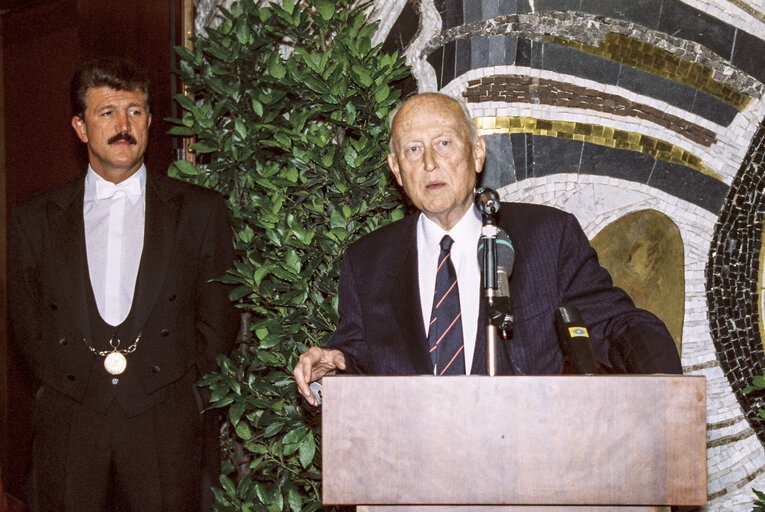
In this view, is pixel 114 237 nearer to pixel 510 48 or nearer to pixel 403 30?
pixel 403 30

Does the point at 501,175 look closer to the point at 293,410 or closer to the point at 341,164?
the point at 341,164

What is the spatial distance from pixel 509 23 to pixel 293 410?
1.63 metres

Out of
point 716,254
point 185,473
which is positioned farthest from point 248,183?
point 716,254

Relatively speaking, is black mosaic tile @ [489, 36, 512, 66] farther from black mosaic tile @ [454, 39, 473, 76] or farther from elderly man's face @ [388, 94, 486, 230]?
elderly man's face @ [388, 94, 486, 230]

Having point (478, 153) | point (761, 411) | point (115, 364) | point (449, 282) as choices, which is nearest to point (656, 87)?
point (478, 153)

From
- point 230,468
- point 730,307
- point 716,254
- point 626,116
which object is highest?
point 626,116

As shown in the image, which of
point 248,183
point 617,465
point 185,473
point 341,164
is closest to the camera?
point 617,465

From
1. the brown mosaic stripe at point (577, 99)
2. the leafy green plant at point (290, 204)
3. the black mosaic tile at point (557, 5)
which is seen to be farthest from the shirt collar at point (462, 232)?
the black mosaic tile at point (557, 5)

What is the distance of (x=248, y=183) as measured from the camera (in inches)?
127

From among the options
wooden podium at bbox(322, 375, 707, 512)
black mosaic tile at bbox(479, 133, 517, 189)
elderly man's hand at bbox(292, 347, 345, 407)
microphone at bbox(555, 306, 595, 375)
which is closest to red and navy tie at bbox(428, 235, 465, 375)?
elderly man's hand at bbox(292, 347, 345, 407)

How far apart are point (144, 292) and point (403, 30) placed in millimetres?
1481

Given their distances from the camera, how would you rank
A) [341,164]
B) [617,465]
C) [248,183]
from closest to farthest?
[617,465] → [341,164] → [248,183]

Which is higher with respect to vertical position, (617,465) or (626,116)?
(626,116)

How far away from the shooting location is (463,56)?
10.3ft
